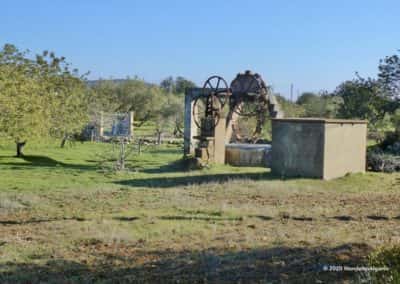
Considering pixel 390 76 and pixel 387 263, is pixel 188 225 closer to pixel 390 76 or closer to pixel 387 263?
pixel 387 263

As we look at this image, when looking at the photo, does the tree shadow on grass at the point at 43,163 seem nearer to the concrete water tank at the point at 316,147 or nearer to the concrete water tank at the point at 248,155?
the concrete water tank at the point at 248,155

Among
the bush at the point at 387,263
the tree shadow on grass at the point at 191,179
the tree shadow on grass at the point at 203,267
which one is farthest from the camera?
the tree shadow on grass at the point at 191,179

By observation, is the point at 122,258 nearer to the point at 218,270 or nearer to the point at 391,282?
the point at 218,270

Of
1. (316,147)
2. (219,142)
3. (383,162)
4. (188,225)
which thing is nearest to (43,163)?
(219,142)

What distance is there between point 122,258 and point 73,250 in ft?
3.01

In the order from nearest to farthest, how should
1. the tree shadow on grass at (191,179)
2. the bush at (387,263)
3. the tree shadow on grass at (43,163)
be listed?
the bush at (387,263), the tree shadow on grass at (191,179), the tree shadow on grass at (43,163)

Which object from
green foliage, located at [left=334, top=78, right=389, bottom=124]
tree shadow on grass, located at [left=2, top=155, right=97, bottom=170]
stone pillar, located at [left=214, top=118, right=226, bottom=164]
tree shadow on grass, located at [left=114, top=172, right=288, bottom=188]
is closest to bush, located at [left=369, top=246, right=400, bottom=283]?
tree shadow on grass, located at [left=114, top=172, right=288, bottom=188]

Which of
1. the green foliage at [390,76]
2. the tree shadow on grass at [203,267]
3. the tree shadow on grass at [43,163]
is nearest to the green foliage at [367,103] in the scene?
the green foliage at [390,76]

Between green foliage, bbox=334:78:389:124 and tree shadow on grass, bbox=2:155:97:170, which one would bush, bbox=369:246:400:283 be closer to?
tree shadow on grass, bbox=2:155:97:170

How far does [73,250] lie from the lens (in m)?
6.66

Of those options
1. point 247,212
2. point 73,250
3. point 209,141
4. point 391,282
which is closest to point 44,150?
point 209,141

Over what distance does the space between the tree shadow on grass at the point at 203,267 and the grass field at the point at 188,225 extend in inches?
0.5

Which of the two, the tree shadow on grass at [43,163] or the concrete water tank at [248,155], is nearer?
the tree shadow on grass at [43,163]

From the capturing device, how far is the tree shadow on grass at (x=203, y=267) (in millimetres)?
4859
